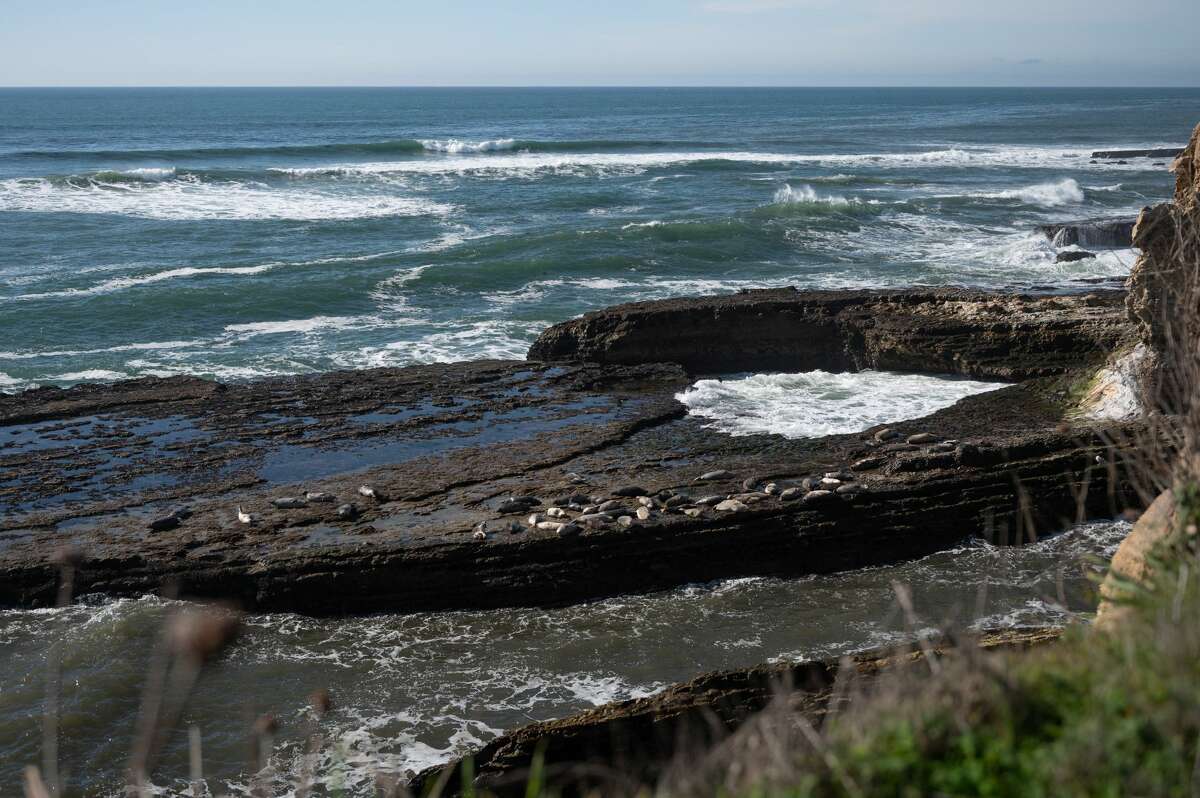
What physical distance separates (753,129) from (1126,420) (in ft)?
282

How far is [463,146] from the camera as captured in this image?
7919 centimetres

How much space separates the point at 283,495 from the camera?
1511cm

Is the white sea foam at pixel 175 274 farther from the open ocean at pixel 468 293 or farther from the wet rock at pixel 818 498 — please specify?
the wet rock at pixel 818 498

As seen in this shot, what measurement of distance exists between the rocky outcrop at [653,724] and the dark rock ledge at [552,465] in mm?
1871

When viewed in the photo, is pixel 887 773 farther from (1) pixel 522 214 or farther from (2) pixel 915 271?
(1) pixel 522 214

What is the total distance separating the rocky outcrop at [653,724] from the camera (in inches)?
337

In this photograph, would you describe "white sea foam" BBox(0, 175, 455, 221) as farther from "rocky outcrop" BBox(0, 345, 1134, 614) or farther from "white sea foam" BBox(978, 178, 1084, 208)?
"rocky outcrop" BBox(0, 345, 1134, 614)

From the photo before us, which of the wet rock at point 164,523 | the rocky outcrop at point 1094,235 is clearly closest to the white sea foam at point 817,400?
the wet rock at point 164,523

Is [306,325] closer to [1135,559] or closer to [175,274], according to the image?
[175,274]

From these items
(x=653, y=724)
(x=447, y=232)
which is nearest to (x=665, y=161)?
(x=447, y=232)

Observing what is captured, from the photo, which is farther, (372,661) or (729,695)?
(372,661)

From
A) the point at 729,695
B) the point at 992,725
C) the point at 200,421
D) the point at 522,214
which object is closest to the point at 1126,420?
the point at 729,695

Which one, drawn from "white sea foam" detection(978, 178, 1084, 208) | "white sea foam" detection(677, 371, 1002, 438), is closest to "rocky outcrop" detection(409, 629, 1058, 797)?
"white sea foam" detection(677, 371, 1002, 438)

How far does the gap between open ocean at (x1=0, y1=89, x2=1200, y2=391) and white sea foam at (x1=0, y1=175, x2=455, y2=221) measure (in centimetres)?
25
